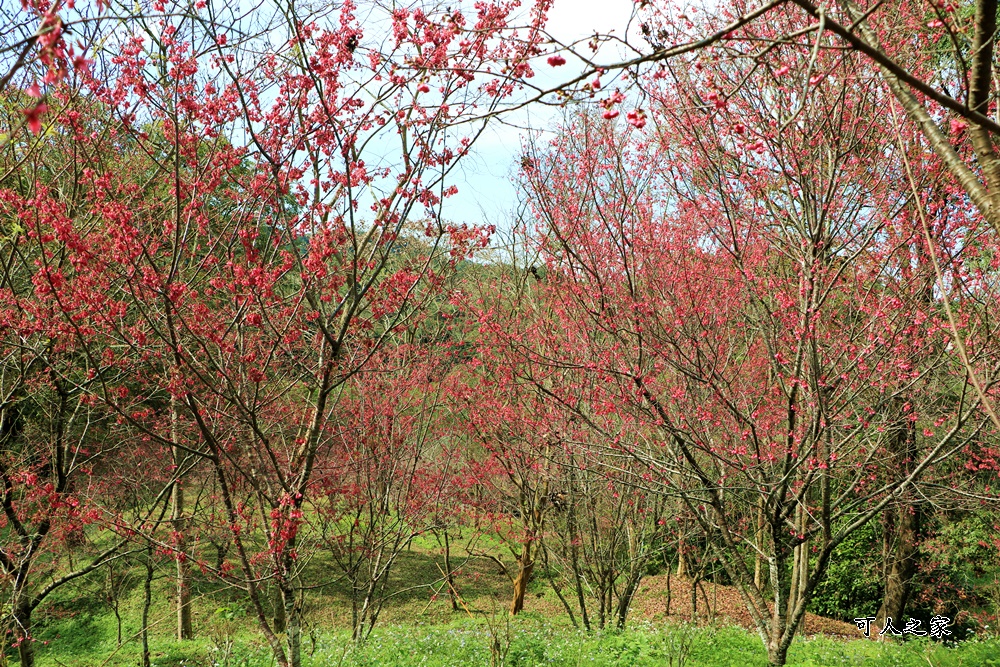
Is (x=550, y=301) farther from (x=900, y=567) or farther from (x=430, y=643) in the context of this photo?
(x=900, y=567)

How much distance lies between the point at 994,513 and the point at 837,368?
24.4 feet

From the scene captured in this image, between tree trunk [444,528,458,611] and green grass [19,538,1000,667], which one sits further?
tree trunk [444,528,458,611]

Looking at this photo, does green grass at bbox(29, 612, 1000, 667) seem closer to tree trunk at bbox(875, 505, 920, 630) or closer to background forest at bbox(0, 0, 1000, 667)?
background forest at bbox(0, 0, 1000, 667)

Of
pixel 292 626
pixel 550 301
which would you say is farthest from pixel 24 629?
pixel 550 301

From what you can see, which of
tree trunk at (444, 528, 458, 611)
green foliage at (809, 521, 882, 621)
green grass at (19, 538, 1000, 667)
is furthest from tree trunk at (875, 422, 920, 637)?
tree trunk at (444, 528, 458, 611)

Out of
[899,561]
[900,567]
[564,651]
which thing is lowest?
[564,651]

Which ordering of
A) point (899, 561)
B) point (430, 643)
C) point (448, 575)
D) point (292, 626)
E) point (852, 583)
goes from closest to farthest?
1. point (292, 626)
2. point (448, 575)
3. point (430, 643)
4. point (899, 561)
5. point (852, 583)

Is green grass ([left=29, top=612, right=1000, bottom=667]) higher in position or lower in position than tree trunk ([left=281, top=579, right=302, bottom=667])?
lower

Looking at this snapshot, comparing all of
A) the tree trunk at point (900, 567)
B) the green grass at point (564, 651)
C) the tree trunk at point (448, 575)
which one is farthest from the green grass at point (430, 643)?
the tree trunk at point (900, 567)

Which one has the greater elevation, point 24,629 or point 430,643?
point 24,629

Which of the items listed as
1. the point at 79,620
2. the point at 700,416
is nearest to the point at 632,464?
the point at 700,416

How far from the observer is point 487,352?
10609mm

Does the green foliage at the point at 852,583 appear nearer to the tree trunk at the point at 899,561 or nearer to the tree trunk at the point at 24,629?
the tree trunk at the point at 899,561

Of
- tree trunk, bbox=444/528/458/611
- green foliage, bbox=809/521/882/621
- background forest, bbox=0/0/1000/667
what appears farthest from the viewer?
green foliage, bbox=809/521/882/621
